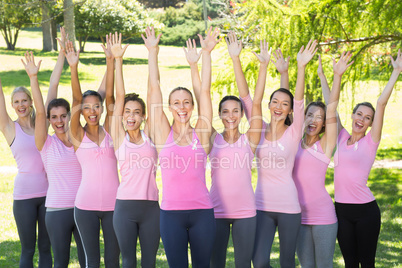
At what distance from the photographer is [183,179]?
3.82 meters

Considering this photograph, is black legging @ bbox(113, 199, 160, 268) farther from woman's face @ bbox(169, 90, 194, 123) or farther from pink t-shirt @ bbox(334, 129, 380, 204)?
pink t-shirt @ bbox(334, 129, 380, 204)

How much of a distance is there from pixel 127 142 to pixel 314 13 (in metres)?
4.11

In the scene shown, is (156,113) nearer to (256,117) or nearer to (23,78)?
(256,117)

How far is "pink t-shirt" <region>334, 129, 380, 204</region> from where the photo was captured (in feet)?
13.7

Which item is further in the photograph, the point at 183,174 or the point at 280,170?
the point at 280,170

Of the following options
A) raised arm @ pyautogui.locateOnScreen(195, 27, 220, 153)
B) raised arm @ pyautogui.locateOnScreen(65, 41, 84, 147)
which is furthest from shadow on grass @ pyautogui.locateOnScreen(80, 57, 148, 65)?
raised arm @ pyautogui.locateOnScreen(195, 27, 220, 153)

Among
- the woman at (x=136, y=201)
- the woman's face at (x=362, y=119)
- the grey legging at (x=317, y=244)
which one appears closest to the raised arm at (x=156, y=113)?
the woman at (x=136, y=201)

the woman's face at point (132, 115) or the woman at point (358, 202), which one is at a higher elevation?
the woman's face at point (132, 115)

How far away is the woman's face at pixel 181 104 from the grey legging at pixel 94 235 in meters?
0.99

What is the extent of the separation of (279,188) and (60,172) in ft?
6.04

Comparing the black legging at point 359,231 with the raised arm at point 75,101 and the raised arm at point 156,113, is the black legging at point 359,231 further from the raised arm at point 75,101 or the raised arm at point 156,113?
the raised arm at point 75,101

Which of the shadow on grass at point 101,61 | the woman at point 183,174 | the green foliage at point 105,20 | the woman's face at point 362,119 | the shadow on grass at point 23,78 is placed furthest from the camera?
the green foliage at point 105,20

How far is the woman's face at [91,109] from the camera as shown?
4250 mm

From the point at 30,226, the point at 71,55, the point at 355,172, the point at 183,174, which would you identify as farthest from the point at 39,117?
the point at 355,172
